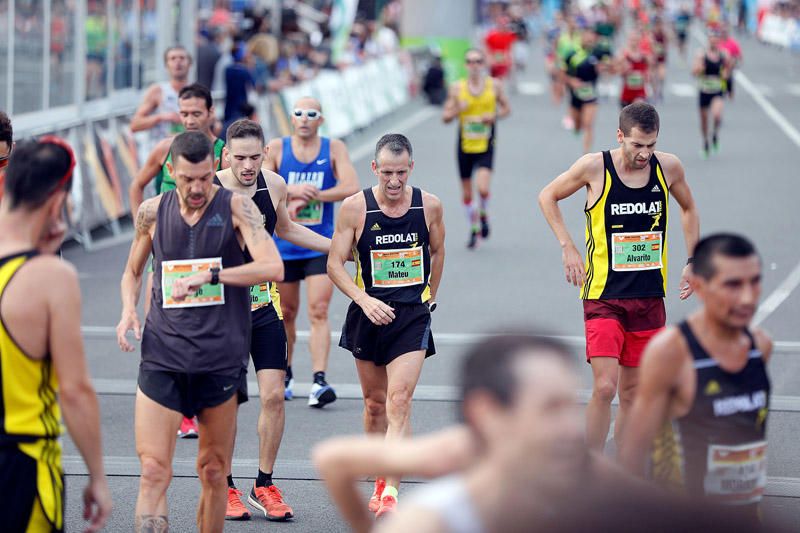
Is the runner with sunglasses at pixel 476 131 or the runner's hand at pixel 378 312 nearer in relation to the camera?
the runner's hand at pixel 378 312

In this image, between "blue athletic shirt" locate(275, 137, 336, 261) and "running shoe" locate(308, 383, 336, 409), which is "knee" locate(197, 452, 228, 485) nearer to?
"running shoe" locate(308, 383, 336, 409)

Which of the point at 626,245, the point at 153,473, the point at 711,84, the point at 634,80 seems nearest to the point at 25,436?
the point at 153,473

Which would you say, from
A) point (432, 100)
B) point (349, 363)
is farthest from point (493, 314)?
point (432, 100)

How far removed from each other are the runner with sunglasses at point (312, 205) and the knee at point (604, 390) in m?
2.40

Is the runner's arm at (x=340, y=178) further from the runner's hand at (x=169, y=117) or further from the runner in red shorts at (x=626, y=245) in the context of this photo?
the runner's hand at (x=169, y=117)

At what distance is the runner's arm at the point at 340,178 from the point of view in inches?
356

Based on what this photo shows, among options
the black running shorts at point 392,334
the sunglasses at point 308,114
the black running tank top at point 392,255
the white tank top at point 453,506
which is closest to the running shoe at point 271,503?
the black running shorts at point 392,334

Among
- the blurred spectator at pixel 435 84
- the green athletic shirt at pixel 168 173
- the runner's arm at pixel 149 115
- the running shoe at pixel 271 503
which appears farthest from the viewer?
the blurred spectator at pixel 435 84

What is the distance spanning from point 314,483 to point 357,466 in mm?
4215

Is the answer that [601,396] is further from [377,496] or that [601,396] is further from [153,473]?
[153,473]

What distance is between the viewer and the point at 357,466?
127 inches

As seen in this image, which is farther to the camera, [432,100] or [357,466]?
[432,100]

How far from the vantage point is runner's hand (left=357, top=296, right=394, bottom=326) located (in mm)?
6785

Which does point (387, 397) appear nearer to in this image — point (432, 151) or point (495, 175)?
point (495, 175)
